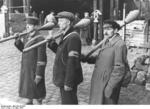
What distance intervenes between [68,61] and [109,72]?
664 millimetres

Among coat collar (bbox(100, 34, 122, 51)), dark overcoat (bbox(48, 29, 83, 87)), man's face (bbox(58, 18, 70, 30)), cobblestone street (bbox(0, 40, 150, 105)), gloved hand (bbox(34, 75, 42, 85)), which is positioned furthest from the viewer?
cobblestone street (bbox(0, 40, 150, 105))

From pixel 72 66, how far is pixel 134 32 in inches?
399

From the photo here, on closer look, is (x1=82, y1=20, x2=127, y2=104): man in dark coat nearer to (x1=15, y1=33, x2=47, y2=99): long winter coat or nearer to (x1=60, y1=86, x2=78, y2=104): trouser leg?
(x1=60, y1=86, x2=78, y2=104): trouser leg

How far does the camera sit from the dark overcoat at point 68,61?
5.14 m

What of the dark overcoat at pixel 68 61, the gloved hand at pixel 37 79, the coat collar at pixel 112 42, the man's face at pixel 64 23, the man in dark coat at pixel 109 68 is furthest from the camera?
the gloved hand at pixel 37 79

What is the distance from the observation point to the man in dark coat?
4848mm

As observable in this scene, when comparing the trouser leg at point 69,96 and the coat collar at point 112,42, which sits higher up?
the coat collar at point 112,42

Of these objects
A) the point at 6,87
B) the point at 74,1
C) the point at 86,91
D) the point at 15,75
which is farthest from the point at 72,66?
the point at 74,1

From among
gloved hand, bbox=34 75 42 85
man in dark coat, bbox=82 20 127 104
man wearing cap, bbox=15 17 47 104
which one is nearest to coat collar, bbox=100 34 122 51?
man in dark coat, bbox=82 20 127 104

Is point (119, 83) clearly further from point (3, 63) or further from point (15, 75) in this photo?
point (3, 63)

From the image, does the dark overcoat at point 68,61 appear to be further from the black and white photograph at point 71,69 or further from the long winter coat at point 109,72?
the long winter coat at point 109,72

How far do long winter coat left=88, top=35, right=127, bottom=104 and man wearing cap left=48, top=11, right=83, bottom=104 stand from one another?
34 cm

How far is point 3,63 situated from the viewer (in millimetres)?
11344

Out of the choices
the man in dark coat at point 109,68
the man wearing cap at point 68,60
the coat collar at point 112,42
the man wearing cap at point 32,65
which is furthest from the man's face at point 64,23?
the man wearing cap at point 32,65
